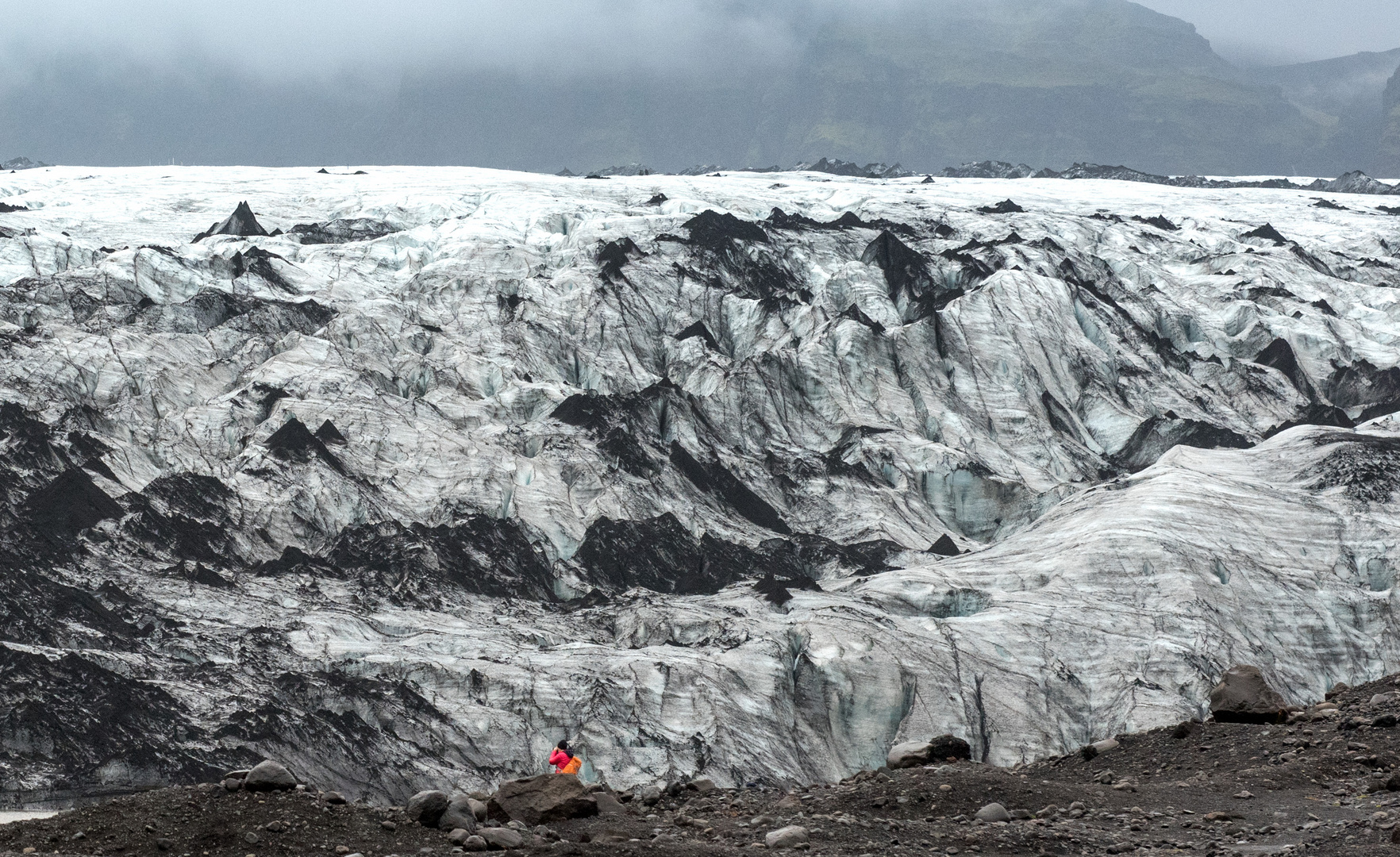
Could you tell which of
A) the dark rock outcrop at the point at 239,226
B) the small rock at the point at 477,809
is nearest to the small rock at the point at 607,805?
the small rock at the point at 477,809

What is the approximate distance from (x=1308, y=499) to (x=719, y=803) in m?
32.9

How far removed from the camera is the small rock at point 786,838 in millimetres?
14000

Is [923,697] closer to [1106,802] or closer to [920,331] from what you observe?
[1106,802]

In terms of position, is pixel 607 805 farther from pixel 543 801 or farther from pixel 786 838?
pixel 786 838

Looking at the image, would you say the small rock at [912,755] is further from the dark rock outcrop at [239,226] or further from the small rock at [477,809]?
the dark rock outcrop at [239,226]

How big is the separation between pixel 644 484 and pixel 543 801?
110 feet

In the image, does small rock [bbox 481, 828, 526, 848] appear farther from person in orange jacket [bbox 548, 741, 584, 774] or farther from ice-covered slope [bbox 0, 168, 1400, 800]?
ice-covered slope [bbox 0, 168, 1400, 800]

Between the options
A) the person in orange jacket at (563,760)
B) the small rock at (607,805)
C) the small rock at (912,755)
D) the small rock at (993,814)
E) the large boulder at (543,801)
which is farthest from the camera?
the person in orange jacket at (563,760)

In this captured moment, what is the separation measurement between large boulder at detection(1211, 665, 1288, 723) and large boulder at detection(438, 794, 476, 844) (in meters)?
10.9

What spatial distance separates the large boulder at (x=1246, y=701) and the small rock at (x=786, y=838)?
8.24 metres

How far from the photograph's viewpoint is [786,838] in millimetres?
14070

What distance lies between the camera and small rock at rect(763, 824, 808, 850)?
14000 mm

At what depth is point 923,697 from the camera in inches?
1446

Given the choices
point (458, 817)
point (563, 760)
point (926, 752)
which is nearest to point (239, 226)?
point (563, 760)
